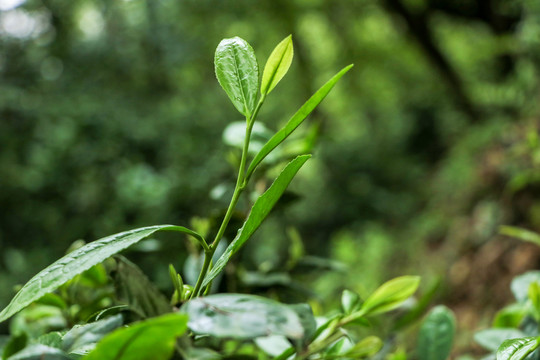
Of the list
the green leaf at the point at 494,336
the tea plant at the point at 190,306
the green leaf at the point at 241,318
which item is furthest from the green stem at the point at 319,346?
the green leaf at the point at 494,336

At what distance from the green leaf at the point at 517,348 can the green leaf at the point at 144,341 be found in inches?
10.4

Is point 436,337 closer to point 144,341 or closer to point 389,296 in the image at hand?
point 389,296

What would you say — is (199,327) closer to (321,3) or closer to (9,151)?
(9,151)

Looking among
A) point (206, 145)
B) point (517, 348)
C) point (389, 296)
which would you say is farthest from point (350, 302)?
point (206, 145)

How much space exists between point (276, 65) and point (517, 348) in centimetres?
30

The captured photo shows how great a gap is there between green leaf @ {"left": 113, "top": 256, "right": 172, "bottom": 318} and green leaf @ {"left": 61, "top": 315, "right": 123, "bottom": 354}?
36 millimetres

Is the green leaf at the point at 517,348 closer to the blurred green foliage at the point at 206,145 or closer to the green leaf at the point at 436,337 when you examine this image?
the green leaf at the point at 436,337

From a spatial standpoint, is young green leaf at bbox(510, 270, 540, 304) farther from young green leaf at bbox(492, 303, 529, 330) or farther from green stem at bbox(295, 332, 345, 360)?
green stem at bbox(295, 332, 345, 360)

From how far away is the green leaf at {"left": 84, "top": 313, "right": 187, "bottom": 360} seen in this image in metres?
0.23

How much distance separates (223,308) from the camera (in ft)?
0.85

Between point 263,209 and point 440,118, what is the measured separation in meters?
4.79

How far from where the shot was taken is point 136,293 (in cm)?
26

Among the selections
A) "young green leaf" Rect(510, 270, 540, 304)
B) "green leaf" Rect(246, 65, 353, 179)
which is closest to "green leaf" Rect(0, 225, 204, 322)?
"green leaf" Rect(246, 65, 353, 179)

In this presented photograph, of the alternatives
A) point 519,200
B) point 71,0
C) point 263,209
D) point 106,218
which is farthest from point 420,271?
point 71,0
